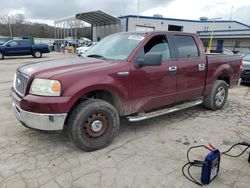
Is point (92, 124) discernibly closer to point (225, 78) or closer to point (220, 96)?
point (220, 96)

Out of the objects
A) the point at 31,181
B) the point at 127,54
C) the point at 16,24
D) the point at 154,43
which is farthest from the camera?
the point at 16,24

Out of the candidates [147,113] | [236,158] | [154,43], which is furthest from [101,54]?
[236,158]

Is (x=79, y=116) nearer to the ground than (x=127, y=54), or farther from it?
nearer to the ground

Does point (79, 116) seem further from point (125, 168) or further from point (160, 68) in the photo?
point (160, 68)

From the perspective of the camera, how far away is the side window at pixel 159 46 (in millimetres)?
4387

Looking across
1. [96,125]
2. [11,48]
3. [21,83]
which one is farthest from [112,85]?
[11,48]

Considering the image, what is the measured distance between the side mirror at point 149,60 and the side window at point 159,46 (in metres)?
0.38

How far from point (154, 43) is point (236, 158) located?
2373 millimetres

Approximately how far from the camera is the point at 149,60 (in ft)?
12.9

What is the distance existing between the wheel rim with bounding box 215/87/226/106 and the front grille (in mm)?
4361

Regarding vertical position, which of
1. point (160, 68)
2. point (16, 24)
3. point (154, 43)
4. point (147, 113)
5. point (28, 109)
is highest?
point (16, 24)

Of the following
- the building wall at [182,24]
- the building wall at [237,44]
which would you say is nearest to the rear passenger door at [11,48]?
the building wall at [182,24]

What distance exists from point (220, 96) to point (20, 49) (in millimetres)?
19082

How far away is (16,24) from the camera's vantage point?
6303 cm
